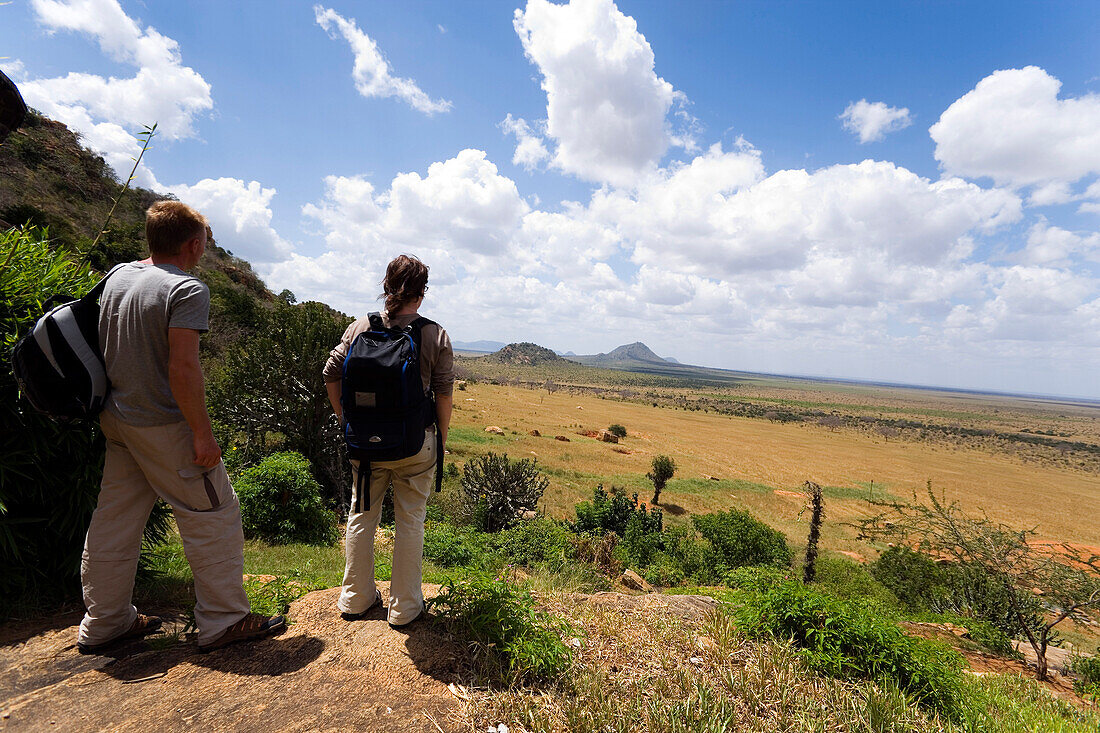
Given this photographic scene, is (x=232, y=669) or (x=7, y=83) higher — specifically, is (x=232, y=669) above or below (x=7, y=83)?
below

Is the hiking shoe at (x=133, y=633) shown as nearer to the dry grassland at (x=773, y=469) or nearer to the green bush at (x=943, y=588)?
the green bush at (x=943, y=588)

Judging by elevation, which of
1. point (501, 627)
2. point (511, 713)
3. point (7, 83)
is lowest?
point (511, 713)

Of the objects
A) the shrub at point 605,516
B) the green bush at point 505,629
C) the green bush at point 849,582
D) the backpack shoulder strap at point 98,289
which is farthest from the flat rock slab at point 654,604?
the shrub at point 605,516

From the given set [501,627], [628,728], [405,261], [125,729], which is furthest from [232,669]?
[405,261]

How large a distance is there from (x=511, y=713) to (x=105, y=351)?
287cm

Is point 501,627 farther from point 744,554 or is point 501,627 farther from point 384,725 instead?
point 744,554

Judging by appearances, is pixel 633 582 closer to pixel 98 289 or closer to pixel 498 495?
pixel 498 495

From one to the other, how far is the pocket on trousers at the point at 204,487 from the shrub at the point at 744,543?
44.9 feet

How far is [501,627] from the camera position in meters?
2.65

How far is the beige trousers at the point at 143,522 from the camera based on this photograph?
238 centimetres

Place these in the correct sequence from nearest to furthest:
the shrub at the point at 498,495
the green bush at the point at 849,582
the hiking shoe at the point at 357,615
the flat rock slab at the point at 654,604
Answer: the hiking shoe at the point at 357,615
the flat rock slab at the point at 654,604
the green bush at the point at 849,582
the shrub at the point at 498,495

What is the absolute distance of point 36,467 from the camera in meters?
2.73

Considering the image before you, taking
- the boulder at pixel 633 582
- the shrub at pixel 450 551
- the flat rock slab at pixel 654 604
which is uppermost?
the flat rock slab at pixel 654 604

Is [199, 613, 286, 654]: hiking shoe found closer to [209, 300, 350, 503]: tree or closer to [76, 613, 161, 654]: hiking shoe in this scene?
[76, 613, 161, 654]: hiking shoe
